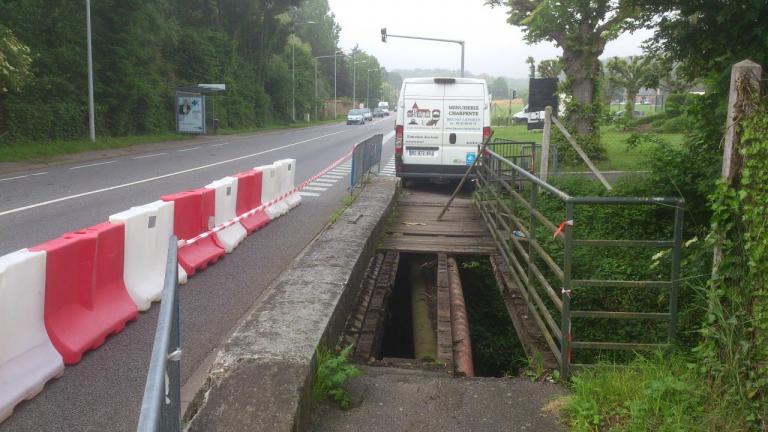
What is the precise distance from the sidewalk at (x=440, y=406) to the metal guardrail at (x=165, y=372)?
170 centimetres

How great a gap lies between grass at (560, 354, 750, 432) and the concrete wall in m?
1.52

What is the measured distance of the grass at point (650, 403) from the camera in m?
3.49

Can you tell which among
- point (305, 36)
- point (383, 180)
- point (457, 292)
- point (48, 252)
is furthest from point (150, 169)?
point (305, 36)

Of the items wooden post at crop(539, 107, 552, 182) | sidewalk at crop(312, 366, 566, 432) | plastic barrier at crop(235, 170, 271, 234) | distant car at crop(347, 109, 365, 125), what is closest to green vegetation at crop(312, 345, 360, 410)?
sidewalk at crop(312, 366, 566, 432)

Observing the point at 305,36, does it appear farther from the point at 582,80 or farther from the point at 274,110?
the point at 582,80

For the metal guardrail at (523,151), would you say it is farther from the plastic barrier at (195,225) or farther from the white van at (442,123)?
the plastic barrier at (195,225)

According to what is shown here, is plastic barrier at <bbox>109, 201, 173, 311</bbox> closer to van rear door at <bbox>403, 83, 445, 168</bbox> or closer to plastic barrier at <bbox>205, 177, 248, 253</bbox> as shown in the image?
plastic barrier at <bbox>205, 177, 248, 253</bbox>

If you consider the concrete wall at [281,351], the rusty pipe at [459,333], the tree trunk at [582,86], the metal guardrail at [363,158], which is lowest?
the rusty pipe at [459,333]

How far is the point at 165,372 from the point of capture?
6.20ft

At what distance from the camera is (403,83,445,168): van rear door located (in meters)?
15.0

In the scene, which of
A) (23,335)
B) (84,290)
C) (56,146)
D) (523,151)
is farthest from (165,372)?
(56,146)

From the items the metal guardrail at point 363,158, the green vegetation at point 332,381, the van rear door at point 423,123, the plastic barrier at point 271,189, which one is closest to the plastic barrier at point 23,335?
the green vegetation at point 332,381

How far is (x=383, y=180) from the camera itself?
15.5 metres

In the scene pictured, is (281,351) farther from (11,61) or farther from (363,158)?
(11,61)
